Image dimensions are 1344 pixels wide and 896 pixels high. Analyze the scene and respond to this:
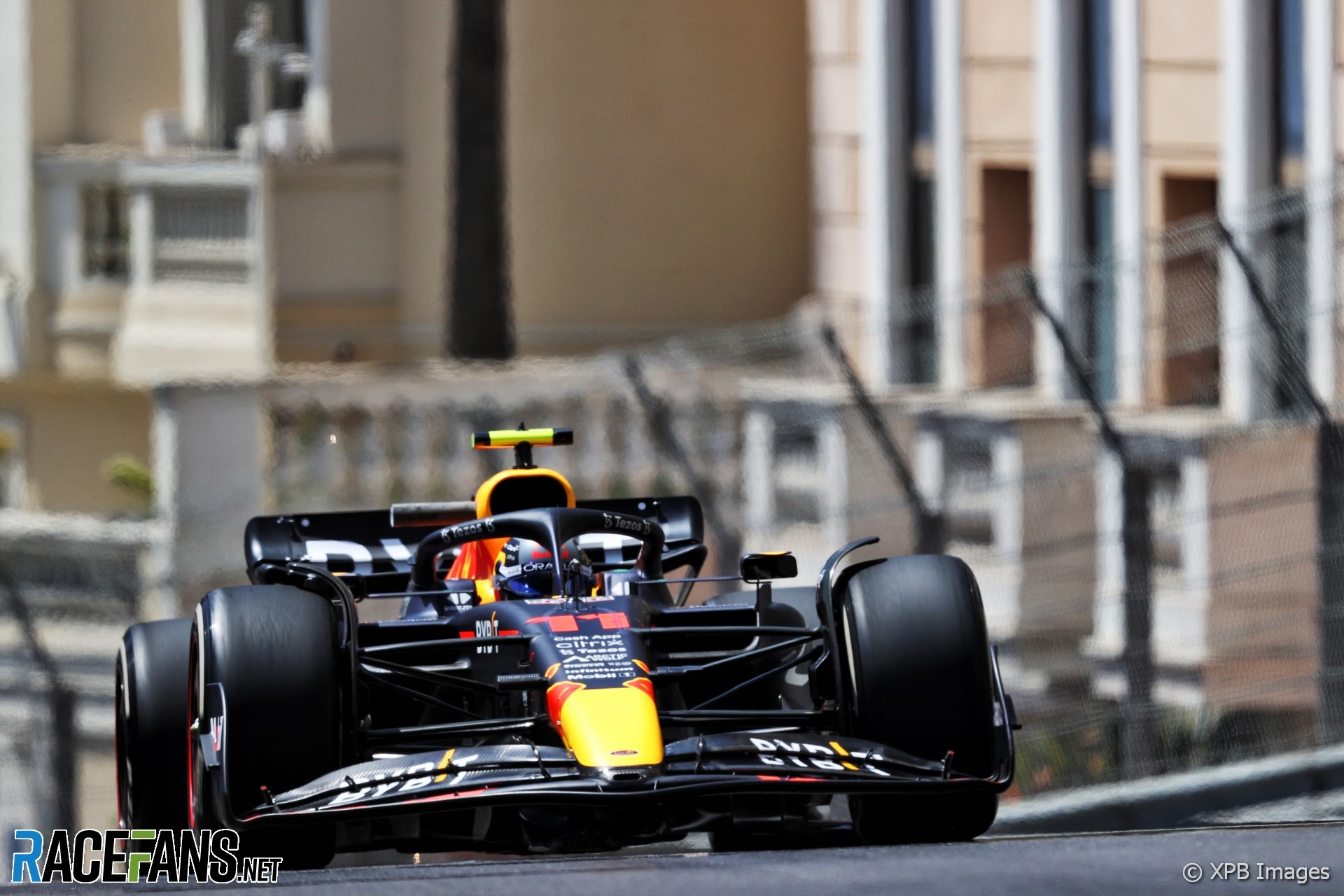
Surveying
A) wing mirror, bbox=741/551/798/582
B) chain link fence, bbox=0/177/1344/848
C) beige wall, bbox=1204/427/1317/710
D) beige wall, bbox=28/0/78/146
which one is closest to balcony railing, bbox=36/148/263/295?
beige wall, bbox=28/0/78/146

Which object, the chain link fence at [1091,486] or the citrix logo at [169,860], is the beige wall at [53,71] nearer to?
the chain link fence at [1091,486]

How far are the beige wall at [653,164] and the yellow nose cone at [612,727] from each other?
15.4 m

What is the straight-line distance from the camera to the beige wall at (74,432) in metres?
22.1

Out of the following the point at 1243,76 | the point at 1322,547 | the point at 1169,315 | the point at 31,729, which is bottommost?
the point at 31,729

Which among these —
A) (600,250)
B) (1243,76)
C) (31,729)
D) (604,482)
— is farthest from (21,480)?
(1243,76)

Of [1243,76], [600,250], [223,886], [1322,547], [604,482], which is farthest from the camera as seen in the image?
[600,250]

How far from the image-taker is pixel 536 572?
713 cm

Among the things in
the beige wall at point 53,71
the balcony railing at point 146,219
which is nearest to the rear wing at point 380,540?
the balcony railing at point 146,219

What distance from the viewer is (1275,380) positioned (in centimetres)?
1053

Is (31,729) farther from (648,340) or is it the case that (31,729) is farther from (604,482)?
(648,340)

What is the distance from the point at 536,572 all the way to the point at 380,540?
3.46 feet

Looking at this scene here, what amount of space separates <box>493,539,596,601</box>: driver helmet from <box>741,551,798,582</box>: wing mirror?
427 mm

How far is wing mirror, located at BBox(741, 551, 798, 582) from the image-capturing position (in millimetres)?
6832

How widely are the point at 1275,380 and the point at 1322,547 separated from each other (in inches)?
34.4
